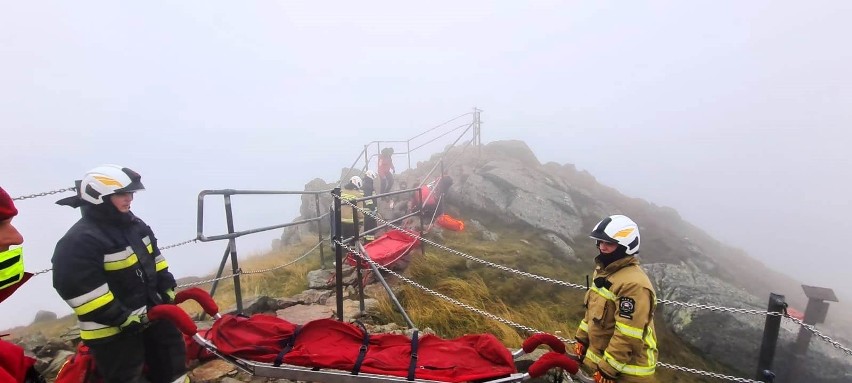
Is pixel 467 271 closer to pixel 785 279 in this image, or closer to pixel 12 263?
Result: pixel 12 263

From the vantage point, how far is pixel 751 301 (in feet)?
21.5

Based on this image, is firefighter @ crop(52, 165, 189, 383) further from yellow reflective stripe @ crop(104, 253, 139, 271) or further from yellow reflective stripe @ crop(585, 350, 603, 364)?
yellow reflective stripe @ crop(585, 350, 603, 364)

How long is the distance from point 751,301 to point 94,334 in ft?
30.2

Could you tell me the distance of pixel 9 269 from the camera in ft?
5.39

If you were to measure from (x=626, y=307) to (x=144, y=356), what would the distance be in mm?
3754

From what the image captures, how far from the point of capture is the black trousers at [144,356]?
2.59 meters

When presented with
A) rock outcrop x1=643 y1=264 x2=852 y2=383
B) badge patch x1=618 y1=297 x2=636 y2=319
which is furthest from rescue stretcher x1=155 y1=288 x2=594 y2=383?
rock outcrop x1=643 y1=264 x2=852 y2=383

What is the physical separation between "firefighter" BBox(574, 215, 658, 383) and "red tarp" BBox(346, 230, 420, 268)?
407 centimetres

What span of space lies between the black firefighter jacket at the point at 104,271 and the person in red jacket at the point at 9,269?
649mm

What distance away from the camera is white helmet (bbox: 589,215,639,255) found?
112 inches

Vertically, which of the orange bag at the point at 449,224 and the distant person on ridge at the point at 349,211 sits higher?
the distant person on ridge at the point at 349,211

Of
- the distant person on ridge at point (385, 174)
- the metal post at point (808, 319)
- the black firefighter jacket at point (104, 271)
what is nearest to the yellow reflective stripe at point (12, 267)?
the black firefighter jacket at point (104, 271)

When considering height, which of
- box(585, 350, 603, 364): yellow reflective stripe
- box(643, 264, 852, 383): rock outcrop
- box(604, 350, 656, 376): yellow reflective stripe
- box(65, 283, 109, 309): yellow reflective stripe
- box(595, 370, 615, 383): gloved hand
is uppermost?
box(65, 283, 109, 309): yellow reflective stripe

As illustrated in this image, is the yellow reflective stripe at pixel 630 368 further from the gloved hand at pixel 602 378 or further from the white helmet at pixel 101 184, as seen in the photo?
the white helmet at pixel 101 184
